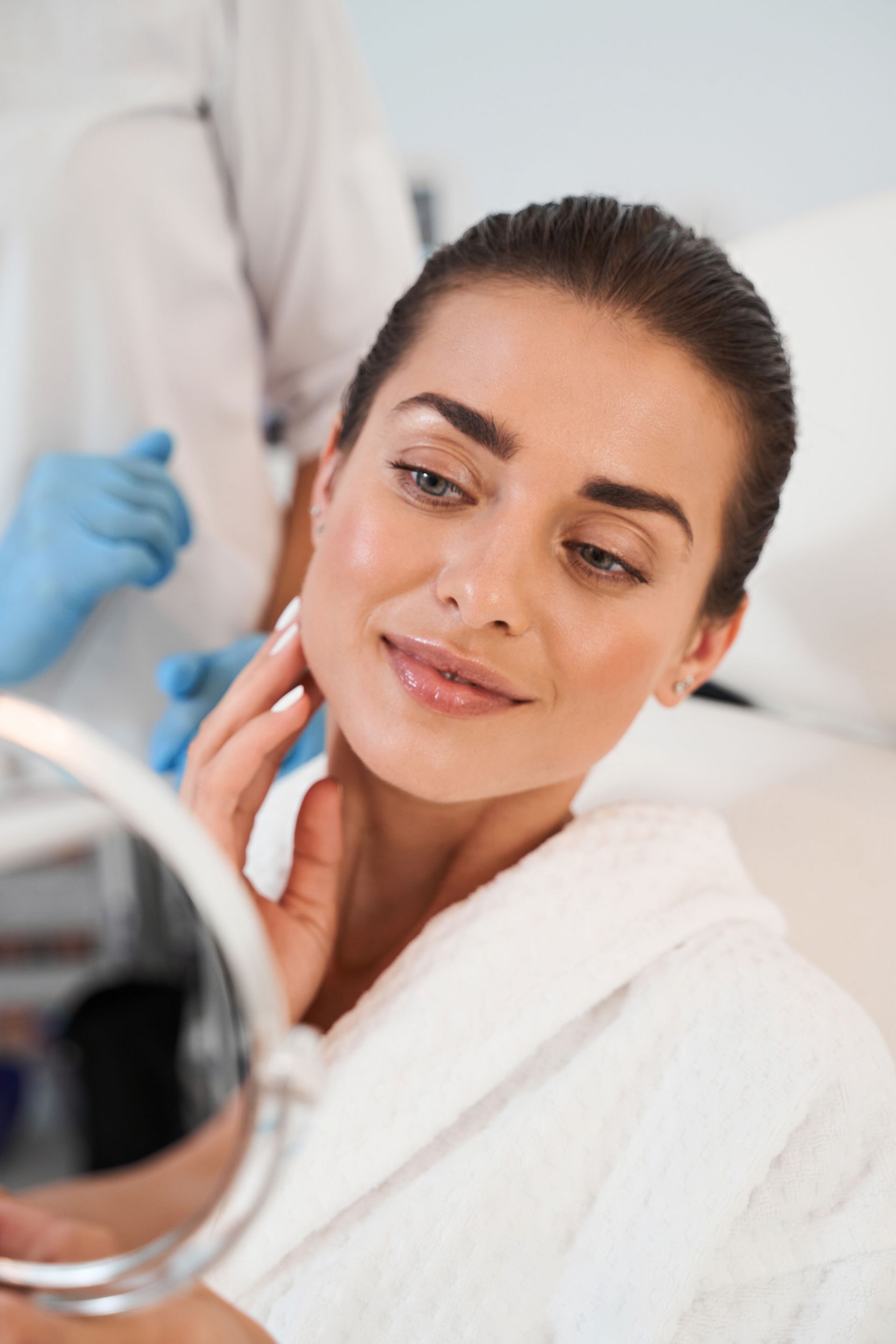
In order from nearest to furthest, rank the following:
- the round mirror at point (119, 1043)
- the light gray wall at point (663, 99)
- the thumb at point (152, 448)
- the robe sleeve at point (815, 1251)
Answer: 1. the round mirror at point (119, 1043)
2. the robe sleeve at point (815, 1251)
3. the light gray wall at point (663, 99)
4. the thumb at point (152, 448)

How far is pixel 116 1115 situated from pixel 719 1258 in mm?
336

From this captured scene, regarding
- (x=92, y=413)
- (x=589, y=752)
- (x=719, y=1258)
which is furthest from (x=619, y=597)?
(x=92, y=413)

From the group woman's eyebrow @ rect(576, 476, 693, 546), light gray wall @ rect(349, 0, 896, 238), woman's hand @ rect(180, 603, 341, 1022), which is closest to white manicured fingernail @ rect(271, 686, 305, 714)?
woman's hand @ rect(180, 603, 341, 1022)

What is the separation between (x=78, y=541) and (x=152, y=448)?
0.11m

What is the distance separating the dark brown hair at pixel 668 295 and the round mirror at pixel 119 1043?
0.39m

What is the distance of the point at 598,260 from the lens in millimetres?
581

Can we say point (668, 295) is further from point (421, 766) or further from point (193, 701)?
point (193, 701)

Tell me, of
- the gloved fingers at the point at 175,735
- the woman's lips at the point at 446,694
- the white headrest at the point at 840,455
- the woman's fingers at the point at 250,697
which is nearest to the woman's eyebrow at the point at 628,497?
the woman's lips at the point at 446,694

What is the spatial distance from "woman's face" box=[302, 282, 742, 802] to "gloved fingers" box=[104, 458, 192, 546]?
1.08ft

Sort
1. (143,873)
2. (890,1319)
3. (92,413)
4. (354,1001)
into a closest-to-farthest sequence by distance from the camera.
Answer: (143,873)
(890,1319)
(354,1001)
(92,413)

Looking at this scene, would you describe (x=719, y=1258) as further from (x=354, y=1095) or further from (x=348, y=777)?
(x=348, y=777)

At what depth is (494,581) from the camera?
0.52m

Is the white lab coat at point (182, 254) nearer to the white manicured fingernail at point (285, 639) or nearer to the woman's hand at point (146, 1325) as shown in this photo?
the white manicured fingernail at point (285, 639)

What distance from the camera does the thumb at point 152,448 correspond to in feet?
2.97
